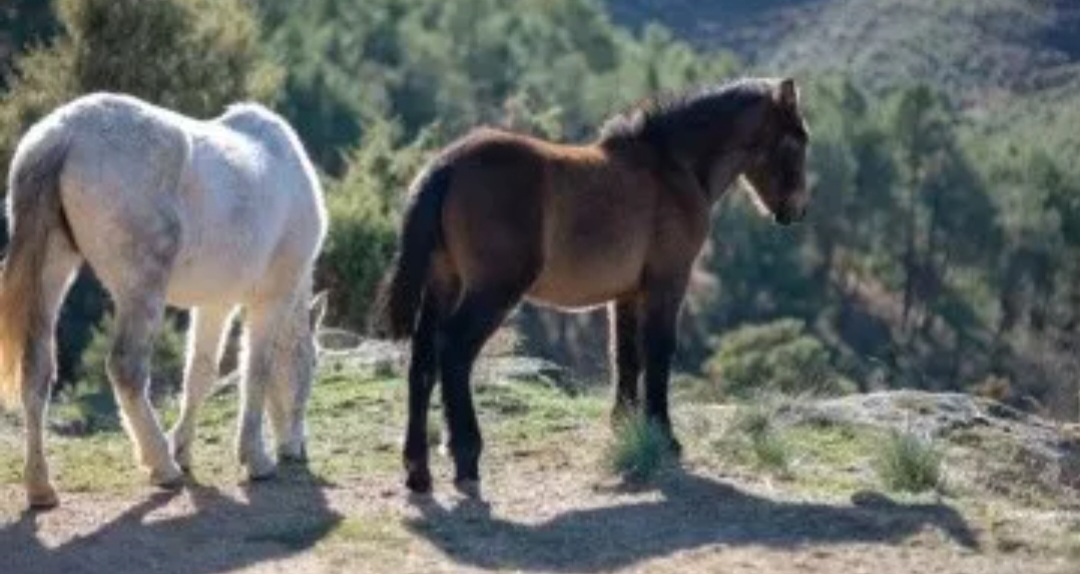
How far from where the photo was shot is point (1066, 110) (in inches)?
2007

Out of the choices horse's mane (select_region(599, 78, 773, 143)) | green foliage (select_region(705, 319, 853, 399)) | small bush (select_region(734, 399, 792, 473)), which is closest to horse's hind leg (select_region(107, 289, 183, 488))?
horse's mane (select_region(599, 78, 773, 143))

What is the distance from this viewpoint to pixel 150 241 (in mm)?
8289

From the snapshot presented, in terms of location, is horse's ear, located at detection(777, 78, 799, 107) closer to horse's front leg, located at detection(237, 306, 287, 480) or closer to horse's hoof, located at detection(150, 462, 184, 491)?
horse's front leg, located at detection(237, 306, 287, 480)

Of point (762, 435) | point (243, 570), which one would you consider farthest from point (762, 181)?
point (243, 570)

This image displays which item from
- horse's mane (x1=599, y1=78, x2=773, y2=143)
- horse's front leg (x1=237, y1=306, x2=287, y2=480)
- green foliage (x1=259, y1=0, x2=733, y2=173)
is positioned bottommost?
horse's front leg (x1=237, y1=306, x2=287, y2=480)

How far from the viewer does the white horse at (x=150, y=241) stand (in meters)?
8.18

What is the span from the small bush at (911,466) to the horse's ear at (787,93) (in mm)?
2133

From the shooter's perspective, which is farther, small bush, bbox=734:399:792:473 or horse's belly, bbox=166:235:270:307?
small bush, bbox=734:399:792:473

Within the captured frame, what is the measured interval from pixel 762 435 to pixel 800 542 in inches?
80.3

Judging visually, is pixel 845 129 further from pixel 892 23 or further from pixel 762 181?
pixel 762 181

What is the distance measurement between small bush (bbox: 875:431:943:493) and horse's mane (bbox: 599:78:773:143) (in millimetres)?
2207

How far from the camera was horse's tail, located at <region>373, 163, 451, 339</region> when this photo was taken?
8781mm

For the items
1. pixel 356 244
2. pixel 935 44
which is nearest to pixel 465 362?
pixel 356 244

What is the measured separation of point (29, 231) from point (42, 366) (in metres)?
0.66
